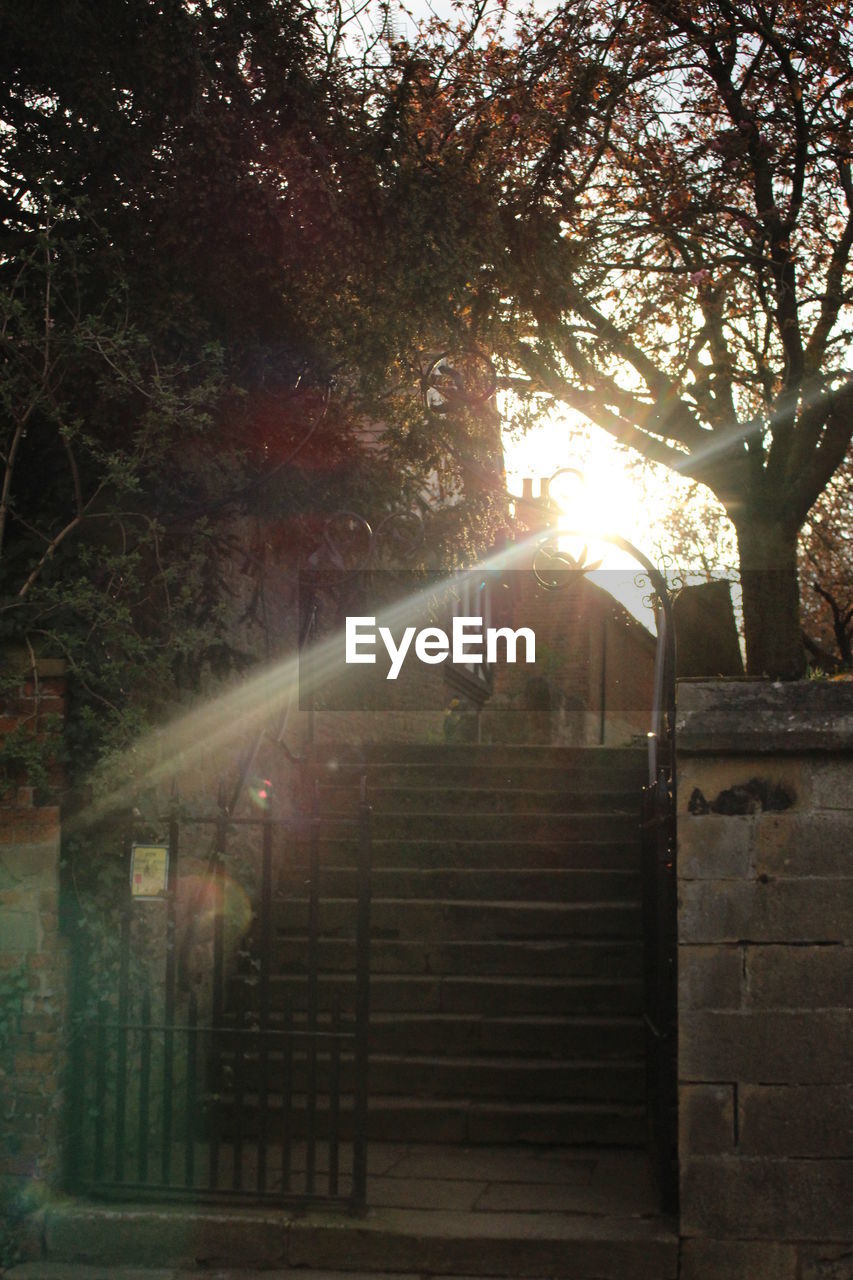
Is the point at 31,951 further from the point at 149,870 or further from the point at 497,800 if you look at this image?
the point at 497,800

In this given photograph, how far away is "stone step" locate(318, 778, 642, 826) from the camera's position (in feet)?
27.5

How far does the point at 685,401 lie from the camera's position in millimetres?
14070

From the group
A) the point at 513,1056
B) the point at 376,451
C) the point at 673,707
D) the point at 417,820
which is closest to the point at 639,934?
the point at 513,1056

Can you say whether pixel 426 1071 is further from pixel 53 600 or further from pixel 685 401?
pixel 685 401

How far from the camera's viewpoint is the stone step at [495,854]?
7.86 metres

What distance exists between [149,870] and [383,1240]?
1.62m

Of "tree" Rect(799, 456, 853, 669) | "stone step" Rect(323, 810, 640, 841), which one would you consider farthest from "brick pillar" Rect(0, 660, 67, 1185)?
"tree" Rect(799, 456, 853, 669)

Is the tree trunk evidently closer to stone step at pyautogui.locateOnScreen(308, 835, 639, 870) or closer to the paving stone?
stone step at pyautogui.locateOnScreen(308, 835, 639, 870)

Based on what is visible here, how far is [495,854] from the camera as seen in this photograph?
7.98 m

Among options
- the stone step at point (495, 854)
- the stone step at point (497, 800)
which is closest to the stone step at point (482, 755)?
the stone step at point (497, 800)

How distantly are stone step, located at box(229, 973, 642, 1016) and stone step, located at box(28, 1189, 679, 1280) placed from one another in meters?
1.72

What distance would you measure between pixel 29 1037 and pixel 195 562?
6.46 ft

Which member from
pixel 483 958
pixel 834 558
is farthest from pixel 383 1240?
pixel 834 558

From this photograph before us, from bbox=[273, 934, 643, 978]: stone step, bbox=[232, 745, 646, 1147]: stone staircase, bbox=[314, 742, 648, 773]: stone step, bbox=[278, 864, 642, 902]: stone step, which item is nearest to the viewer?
bbox=[232, 745, 646, 1147]: stone staircase
